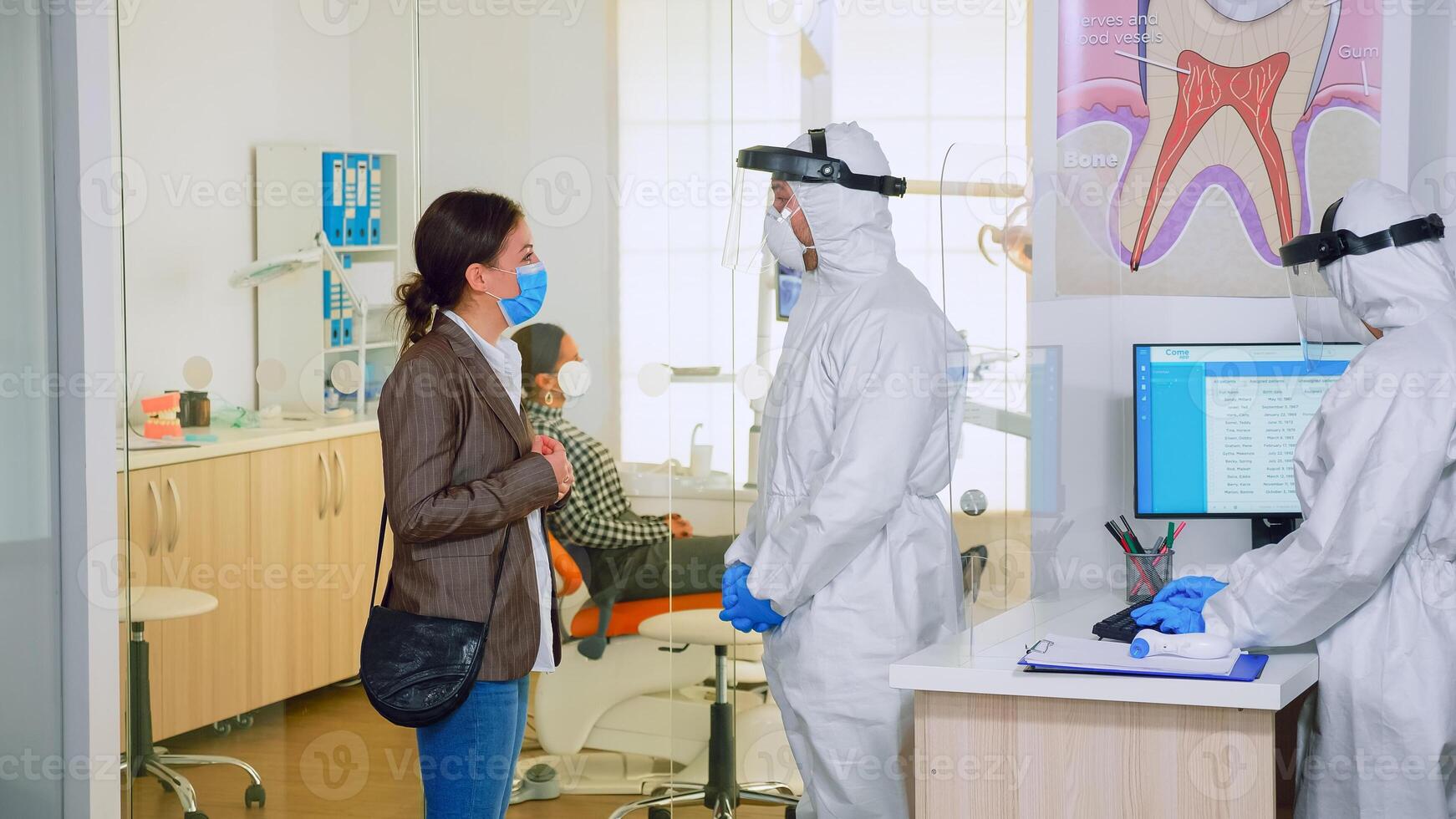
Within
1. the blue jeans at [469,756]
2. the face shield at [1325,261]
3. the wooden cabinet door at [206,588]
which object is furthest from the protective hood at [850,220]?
the wooden cabinet door at [206,588]

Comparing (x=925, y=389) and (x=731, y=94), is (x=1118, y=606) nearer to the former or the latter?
(x=925, y=389)

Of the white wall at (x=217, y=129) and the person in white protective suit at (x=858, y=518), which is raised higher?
the white wall at (x=217, y=129)

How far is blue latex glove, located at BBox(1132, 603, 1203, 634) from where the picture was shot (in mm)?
1840

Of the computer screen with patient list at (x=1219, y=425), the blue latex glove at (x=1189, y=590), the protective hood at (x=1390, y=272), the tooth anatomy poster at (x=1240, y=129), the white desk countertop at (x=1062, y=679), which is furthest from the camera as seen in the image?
the tooth anatomy poster at (x=1240, y=129)

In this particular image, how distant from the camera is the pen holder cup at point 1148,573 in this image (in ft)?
7.32

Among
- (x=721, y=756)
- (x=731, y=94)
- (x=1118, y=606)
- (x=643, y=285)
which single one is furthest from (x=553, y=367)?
(x=1118, y=606)

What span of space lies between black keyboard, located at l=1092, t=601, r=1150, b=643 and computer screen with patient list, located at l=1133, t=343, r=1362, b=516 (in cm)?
55

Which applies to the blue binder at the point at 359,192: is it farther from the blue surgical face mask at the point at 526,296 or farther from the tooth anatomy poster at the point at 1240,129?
the tooth anatomy poster at the point at 1240,129

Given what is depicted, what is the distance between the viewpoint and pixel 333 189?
3.07 m

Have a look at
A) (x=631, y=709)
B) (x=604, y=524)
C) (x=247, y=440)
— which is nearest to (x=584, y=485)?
(x=604, y=524)

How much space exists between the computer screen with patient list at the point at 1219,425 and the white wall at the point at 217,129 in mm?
1715

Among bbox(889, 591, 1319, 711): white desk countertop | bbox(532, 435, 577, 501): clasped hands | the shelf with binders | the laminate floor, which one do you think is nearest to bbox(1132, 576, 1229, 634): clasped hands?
bbox(889, 591, 1319, 711): white desk countertop

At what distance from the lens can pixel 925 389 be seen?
6.95 feet

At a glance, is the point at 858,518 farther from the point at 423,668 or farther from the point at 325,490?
the point at 325,490
